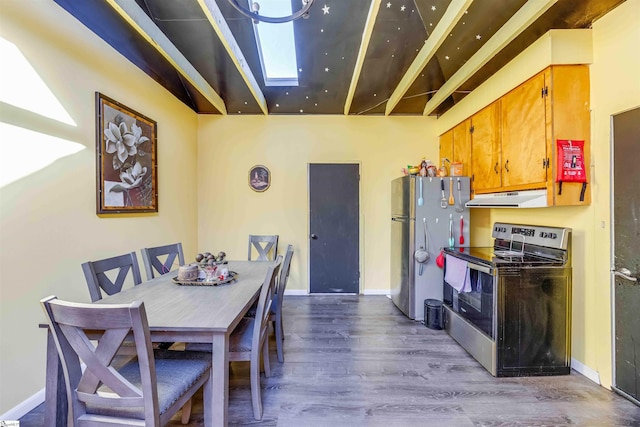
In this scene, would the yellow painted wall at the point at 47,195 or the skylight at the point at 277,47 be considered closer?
the yellow painted wall at the point at 47,195

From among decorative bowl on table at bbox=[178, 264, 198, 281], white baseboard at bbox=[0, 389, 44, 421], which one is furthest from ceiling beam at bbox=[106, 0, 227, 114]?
white baseboard at bbox=[0, 389, 44, 421]

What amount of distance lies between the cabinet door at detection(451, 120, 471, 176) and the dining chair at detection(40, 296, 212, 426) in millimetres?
3421

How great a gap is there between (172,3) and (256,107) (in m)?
1.80

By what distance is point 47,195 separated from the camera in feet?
6.35

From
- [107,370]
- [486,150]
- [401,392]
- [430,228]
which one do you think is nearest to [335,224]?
[430,228]

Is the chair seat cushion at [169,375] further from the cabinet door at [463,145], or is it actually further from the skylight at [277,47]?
the cabinet door at [463,145]

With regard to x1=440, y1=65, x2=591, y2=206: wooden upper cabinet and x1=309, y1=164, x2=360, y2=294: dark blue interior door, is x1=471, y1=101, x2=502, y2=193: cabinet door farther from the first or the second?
x1=309, y1=164, x2=360, y2=294: dark blue interior door

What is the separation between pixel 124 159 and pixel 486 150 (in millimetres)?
3548

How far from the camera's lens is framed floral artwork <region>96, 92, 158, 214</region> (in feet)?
7.78

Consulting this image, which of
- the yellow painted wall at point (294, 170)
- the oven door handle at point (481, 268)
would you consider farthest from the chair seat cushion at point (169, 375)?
the yellow painted wall at point (294, 170)

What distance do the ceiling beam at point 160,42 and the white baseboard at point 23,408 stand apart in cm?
263

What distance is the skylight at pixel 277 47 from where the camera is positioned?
2.46 meters

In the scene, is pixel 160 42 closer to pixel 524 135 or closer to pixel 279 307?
pixel 279 307

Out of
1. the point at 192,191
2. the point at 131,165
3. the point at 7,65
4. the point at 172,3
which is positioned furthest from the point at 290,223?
the point at 7,65
